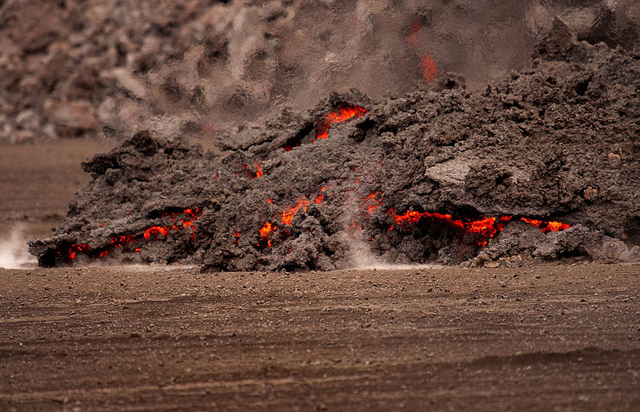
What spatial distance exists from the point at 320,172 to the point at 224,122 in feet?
7.29

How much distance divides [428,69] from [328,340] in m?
4.80

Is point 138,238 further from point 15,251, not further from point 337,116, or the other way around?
point 337,116

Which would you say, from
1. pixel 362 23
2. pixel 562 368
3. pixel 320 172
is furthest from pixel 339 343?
pixel 362 23

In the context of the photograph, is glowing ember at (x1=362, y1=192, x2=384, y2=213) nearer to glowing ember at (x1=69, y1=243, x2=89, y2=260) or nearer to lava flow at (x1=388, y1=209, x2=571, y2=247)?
lava flow at (x1=388, y1=209, x2=571, y2=247)

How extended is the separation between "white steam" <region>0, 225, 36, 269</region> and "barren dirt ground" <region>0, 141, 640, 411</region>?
153 centimetres

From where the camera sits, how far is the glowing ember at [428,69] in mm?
8578

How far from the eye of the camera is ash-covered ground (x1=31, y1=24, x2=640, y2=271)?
6312 millimetres

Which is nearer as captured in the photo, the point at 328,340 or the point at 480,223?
the point at 328,340

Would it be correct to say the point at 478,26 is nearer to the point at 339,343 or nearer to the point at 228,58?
the point at 228,58

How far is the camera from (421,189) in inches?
256

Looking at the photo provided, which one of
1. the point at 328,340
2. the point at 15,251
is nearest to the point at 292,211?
the point at 328,340

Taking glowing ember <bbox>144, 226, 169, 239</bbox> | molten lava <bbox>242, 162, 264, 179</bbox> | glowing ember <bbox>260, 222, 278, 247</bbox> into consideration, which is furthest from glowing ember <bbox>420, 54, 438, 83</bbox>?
A: glowing ember <bbox>144, 226, 169, 239</bbox>

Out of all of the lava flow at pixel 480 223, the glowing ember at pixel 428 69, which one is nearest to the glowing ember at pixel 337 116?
the glowing ember at pixel 428 69

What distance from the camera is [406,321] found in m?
4.67
